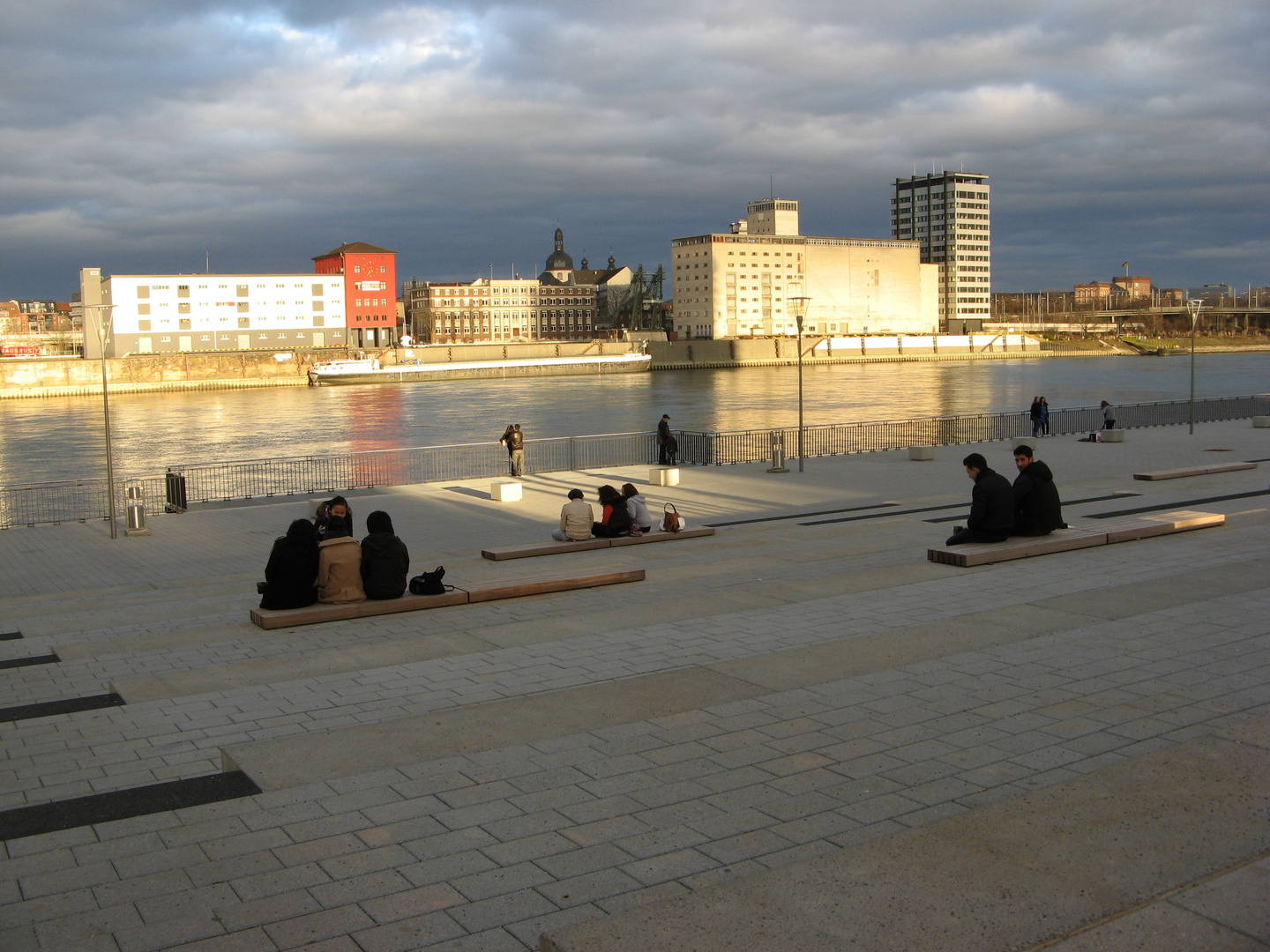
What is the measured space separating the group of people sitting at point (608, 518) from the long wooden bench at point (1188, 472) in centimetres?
989

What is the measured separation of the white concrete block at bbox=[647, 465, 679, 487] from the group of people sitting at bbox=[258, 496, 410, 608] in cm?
1273

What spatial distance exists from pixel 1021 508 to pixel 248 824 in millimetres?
8715

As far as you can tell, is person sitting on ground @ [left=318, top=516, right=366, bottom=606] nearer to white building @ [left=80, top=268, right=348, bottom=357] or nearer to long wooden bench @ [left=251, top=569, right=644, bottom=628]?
long wooden bench @ [left=251, top=569, right=644, bottom=628]

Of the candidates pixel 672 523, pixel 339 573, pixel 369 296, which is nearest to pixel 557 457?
pixel 672 523

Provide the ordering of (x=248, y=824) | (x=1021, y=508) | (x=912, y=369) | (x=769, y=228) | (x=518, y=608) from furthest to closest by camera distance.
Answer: (x=769, y=228)
(x=912, y=369)
(x=1021, y=508)
(x=518, y=608)
(x=248, y=824)

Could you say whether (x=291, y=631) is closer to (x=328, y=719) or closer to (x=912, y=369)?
(x=328, y=719)

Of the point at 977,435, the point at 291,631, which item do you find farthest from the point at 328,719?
the point at 977,435

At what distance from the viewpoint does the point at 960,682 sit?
6.73 meters

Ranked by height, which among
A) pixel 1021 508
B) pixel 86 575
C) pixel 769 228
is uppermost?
pixel 769 228

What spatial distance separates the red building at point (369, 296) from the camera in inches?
5281

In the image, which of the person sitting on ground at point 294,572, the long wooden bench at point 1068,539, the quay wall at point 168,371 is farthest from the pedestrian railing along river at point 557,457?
the quay wall at point 168,371

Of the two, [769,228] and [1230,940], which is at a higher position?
[769,228]

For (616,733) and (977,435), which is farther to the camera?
(977,435)

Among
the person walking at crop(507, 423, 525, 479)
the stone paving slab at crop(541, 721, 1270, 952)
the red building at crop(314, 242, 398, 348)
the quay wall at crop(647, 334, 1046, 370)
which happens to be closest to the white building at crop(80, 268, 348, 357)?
the red building at crop(314, 242, 398, 348)
